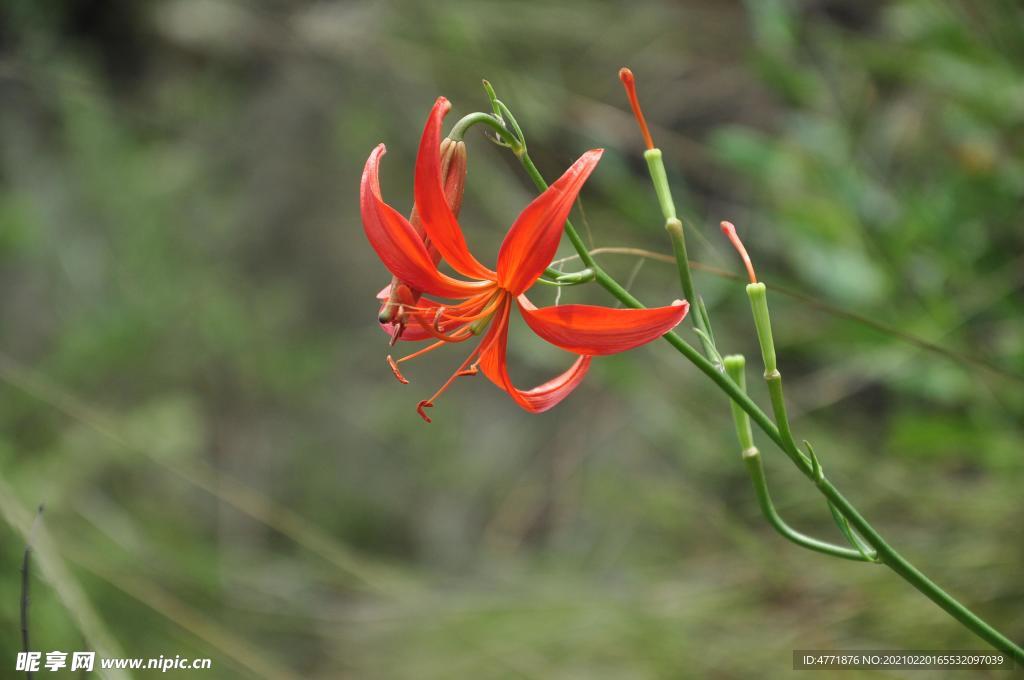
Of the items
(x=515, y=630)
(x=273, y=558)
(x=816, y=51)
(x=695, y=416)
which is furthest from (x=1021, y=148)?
(x=273, y=558)

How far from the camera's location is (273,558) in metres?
1.55

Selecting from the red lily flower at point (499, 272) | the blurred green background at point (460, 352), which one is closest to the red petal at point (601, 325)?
the red lily flower at point (499, 272)

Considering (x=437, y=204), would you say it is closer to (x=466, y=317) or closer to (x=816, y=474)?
(x=466, y=317)

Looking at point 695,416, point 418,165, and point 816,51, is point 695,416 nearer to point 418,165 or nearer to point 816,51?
point 816,51

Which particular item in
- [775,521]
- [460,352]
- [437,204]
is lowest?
[775,521]

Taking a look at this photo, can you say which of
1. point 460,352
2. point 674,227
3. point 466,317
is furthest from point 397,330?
point 460,352

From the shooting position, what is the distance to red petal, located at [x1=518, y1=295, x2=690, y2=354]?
0.34m

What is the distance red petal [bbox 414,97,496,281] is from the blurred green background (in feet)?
0.76

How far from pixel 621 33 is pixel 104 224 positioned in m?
1.08

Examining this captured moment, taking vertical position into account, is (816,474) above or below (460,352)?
below

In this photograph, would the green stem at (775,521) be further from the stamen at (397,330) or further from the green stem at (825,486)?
the stamen at (397,330)

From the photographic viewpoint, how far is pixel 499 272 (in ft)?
1.28

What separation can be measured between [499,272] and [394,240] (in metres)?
0.05

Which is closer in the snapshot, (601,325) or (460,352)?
(601,325)
